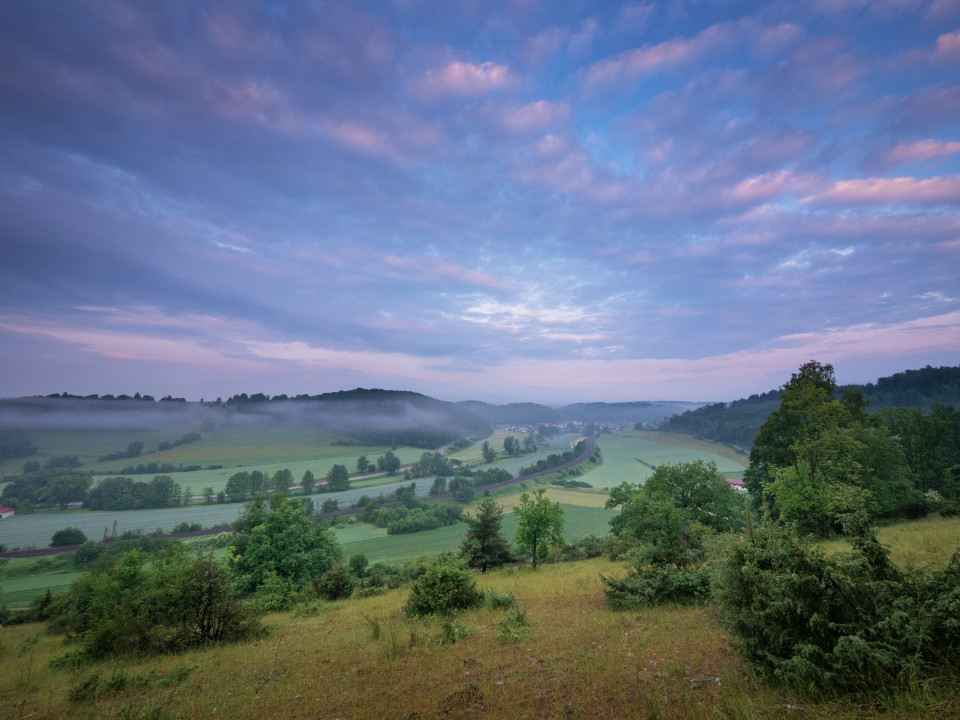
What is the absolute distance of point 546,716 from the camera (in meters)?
6.66

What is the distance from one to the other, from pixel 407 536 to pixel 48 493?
108351 mm

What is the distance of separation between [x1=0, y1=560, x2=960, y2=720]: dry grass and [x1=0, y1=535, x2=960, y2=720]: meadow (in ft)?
0.13

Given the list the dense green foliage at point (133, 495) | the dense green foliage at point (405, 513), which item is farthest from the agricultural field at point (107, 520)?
the dense green foliage at point (405, 513)

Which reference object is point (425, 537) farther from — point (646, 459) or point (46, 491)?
point (46, 491)

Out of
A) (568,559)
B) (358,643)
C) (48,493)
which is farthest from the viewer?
(48,493)

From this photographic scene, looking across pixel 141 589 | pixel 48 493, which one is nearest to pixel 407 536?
pixel 141 589

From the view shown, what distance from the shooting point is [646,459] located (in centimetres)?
13575

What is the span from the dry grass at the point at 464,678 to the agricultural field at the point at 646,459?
283 ft

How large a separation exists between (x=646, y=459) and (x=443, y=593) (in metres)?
141

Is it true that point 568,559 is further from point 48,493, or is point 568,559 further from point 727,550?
point 48,493

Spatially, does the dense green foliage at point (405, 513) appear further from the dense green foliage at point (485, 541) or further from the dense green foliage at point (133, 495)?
the dense green foliage at point (133, 495)

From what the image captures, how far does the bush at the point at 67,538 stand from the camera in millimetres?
70938

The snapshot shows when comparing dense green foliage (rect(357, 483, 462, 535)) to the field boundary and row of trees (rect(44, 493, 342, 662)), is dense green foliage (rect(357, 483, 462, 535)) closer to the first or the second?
the field boundary

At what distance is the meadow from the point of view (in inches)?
248
